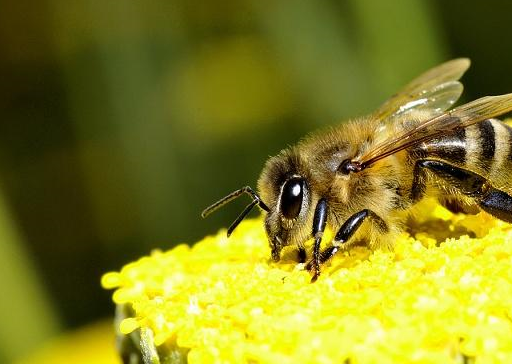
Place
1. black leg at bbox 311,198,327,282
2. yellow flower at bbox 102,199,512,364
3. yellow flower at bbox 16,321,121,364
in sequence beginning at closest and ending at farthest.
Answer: yellow flower at bbox 102,199,512,364, black leg at bbox 311,198,327,282, yellow flower at bbox 16,321,121,364

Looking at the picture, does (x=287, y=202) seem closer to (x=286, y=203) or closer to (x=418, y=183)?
(x=286, y=203)

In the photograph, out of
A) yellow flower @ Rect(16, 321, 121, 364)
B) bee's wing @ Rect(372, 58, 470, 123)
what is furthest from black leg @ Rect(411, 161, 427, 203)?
yellow flower @ Rect(16, 321, 121, 364)

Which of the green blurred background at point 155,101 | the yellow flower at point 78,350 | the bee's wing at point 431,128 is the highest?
the bee's wing at point 431,128

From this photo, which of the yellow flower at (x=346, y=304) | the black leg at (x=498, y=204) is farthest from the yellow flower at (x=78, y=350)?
the black leg at (x=498, y=204)

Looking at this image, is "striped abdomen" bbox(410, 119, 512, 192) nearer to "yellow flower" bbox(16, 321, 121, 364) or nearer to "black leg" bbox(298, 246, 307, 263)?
"black leg" bbox(298, 246, 307, 263)

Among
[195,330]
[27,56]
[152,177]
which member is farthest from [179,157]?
A: [195,330]

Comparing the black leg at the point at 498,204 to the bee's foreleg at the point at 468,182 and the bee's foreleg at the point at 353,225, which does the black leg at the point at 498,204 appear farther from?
the bee's foreleg at the point at 353,225

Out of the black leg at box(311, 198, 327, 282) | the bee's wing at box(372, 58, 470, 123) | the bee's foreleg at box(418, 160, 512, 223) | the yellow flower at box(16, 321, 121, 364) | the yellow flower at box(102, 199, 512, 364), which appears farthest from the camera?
the yellow flower at box(16, 321, 121, 364)

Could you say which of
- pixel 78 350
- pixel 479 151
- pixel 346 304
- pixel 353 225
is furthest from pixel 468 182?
pixel 78 350
